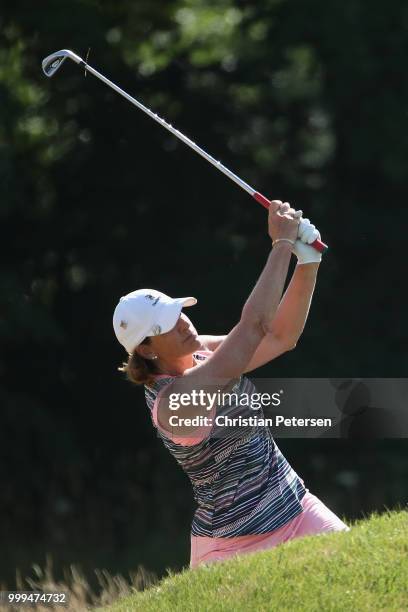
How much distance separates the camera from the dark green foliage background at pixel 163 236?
1165 cm

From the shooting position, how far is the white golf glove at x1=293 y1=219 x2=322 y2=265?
14.4ft

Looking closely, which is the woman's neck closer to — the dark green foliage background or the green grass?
the green grass

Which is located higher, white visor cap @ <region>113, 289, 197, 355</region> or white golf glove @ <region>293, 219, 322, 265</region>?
white golf glove @ <region>293, 219, 322, 265</region>

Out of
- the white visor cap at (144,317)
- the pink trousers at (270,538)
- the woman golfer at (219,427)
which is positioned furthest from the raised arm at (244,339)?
the pink trousers at (270,538)

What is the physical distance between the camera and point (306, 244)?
4422 mm

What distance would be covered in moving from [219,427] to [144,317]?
44 cm

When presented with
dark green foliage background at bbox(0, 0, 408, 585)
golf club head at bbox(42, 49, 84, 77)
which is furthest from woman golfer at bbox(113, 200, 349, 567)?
dark green foliage background at bbox(0, 0, 408, 585)

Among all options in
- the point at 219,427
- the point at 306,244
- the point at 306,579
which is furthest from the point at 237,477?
the point at 306,244

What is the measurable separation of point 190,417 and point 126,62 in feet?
26.9

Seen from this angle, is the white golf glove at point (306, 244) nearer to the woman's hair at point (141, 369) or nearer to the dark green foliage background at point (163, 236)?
the woman's hair at point (141, 369)

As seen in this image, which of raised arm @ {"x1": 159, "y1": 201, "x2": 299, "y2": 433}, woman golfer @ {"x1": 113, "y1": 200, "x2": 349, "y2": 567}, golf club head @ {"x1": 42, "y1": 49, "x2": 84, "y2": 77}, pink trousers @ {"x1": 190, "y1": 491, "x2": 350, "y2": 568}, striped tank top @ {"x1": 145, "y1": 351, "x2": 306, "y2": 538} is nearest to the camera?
raised arm @ {"x1": 159, "y1": 201, "x2": 299, "y2": 433}

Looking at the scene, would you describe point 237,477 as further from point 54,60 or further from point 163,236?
point 163,236

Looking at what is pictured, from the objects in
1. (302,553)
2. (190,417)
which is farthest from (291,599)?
(190,417)

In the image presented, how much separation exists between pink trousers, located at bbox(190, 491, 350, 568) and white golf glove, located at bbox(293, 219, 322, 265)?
0.81 metres
